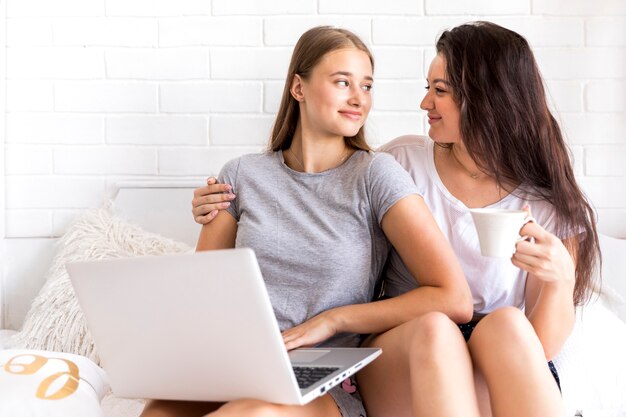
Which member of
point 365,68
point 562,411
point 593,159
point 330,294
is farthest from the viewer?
point 593,159

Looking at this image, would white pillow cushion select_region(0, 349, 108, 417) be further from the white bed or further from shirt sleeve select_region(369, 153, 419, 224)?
shirt sleeve select_region(369, 153, 419, 224)

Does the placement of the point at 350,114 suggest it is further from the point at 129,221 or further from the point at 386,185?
the point at 129,221

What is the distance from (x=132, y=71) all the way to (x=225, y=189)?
0.82 metres

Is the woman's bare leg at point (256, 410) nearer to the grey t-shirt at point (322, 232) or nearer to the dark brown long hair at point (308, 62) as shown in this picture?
the grey t-shirt at point (322, 232)

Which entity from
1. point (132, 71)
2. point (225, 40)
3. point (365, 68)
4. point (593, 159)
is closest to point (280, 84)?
point (225, 40)

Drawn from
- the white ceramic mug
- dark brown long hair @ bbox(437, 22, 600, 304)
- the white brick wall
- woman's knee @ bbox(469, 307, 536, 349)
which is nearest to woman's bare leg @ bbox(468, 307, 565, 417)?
woman's knee @ bbox(469, 307, 536, 349)

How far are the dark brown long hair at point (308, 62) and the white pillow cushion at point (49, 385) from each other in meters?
0.59

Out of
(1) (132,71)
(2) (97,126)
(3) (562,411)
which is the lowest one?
(3) (562,411)

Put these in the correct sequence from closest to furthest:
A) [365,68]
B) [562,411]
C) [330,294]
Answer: [562,411] → [330,294] → [365,68]

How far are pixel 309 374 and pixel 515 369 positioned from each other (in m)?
0.31

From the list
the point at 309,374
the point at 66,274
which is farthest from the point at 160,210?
the point at 309,374

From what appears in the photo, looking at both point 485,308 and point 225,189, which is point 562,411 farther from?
point 225,189

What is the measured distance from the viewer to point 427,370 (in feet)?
4.16

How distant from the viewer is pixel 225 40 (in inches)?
93.0
